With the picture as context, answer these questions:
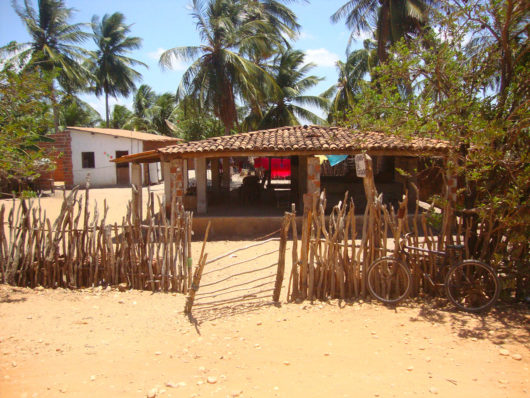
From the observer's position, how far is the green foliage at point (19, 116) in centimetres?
545

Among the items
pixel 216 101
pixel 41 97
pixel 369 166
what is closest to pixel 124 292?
pixel 41 97

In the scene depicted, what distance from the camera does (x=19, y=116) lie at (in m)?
6.19

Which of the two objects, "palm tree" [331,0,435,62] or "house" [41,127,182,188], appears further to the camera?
"house" [41,127,182,188]

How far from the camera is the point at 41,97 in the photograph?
239 inches

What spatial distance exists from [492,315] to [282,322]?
2142 millimetres

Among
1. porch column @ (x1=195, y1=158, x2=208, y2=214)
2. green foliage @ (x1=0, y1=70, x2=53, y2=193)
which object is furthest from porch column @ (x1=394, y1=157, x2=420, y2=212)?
green foliage @ (x1=0, y1=70, x2=53, y2=193)

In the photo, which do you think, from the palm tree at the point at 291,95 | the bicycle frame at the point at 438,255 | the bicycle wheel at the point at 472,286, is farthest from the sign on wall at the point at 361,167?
the palm tree at the point at 291,95

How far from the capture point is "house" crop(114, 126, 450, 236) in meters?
10.4

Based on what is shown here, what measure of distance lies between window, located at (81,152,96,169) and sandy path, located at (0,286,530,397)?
1942 centimetres

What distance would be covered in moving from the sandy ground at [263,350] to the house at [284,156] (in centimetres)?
360

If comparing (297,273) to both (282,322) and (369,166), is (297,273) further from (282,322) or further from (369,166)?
(369,166)

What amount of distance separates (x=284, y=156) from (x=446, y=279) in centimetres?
908

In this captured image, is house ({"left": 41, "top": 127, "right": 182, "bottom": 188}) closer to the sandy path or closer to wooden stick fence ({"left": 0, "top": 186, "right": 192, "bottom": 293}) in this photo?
wooden stick fence ({"left": 0, "top": 186, "right": 192, "bottom": 293})

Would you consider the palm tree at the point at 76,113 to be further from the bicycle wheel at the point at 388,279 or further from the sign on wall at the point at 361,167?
the bicycle wheel at the point at 388,279
